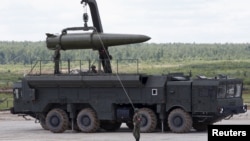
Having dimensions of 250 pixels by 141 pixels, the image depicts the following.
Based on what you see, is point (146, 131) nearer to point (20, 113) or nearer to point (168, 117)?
point (168, 117)

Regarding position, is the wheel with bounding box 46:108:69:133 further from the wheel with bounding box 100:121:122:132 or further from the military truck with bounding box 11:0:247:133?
the wheel with bounding box 100:121:122:132

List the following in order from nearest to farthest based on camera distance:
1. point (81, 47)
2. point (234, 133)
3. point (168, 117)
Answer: point (234, 133), point (168, 117), point (81, 47)

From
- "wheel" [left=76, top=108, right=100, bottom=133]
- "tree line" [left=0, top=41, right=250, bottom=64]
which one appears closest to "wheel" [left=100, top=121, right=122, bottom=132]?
"wheel" [left=76, top=108, right=100, bottom=133]

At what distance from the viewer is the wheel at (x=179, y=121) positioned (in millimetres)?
34031

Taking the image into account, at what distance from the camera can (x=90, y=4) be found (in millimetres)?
37062

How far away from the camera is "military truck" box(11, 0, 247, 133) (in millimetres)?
34250

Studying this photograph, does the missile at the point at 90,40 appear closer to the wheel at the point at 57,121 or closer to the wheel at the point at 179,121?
the wheel at the point at 57,121

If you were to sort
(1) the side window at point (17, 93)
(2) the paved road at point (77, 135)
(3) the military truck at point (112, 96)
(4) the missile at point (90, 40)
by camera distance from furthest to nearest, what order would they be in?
(1) the side window at point (17, 93)
(4) the missile at point (90, 40)
(3) the military truck at point (112, 96)
(2) the paved road at point (77, 135)

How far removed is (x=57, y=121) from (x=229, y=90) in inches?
266

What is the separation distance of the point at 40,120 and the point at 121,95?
13.0 feet

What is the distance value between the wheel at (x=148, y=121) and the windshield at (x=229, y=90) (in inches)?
101

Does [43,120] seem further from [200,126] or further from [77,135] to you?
[200,126]

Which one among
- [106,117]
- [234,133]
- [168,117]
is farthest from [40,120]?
[234,133]

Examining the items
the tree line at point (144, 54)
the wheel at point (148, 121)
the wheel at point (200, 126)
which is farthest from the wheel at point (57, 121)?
the tree line at point (144, 54)
